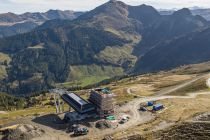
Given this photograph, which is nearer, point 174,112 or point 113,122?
point 113,122

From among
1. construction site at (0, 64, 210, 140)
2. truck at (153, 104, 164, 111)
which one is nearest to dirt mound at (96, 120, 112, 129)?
construction site at (0, 64, 210, 140)

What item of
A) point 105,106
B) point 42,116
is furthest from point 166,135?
point 42,116

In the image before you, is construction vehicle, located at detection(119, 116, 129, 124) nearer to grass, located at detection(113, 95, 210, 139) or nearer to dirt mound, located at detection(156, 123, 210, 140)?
grass, located at detection(113, 95, 210, 139)

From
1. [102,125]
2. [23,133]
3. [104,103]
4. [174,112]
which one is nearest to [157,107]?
[174,112]

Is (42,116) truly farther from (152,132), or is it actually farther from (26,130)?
(152,132)

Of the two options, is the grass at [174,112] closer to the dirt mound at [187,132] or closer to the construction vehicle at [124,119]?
the dirt mound at [187,132]

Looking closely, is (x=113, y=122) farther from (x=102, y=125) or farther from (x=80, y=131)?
(x=80, y=131)
